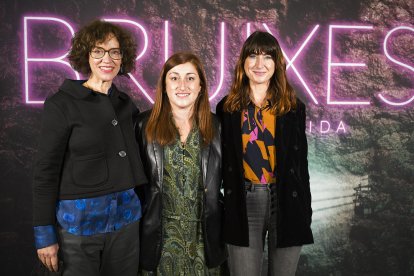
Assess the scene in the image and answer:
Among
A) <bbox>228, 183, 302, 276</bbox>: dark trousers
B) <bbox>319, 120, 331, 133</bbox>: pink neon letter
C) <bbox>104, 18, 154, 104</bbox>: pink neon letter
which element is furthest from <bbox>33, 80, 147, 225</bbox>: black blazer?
<bbox>319, 120, 331, 133</bbox>: pink neon letter

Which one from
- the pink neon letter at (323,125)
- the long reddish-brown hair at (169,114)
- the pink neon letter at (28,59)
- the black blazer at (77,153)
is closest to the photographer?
the black blazer at (77,153)

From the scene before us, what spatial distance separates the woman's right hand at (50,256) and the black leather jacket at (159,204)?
43 cm

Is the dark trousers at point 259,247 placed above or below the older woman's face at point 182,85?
below

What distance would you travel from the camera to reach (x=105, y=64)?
208cm

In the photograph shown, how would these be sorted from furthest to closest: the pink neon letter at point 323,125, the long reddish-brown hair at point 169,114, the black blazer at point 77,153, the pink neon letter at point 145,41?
1. the pink neon letter at point 323,125
2. the pink neon letter at point 145,41
3. the long reddish-brown hair at point 169,114
4. the black blazer at point 77,153

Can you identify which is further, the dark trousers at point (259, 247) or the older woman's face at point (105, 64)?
the dark trousers at point (259, 247)

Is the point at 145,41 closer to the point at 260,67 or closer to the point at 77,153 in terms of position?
the point at 260,67

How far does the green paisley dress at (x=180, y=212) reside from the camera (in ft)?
7.16

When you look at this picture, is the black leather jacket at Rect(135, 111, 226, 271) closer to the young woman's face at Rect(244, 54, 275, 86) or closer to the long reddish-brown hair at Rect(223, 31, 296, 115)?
the long reddish-brown hair at Rect(223, 31, 296, 115)

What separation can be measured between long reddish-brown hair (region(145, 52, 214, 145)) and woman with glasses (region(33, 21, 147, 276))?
0.57ft

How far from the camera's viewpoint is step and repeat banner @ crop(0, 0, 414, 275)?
369cm

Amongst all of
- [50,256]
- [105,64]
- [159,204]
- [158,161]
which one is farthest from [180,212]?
[105,64]

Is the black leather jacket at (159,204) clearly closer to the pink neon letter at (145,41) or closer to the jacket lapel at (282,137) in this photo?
the jacket lapel at (282,137)

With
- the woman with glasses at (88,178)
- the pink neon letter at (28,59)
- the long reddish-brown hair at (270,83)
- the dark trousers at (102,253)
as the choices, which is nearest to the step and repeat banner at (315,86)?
the pink neon letter at (28,59)
